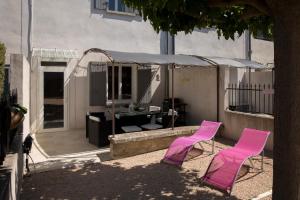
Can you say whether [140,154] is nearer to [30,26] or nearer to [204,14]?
[204,14]

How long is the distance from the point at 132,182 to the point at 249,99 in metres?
7.91

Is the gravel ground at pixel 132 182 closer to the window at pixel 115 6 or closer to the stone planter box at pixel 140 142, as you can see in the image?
the stone planter box at pixel 140 142

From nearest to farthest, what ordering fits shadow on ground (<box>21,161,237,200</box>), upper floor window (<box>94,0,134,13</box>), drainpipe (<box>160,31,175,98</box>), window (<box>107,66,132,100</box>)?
shadow on ground (<box>21,161,237,200</box>), upper floor window (<box>94,0,134,13</box>), window (<box>107,66,132,100</box>), drainpipe (<box>160,31,175,98</box>)

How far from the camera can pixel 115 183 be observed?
308 inches

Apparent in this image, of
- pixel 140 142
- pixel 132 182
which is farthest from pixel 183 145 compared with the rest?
pixel 132 182

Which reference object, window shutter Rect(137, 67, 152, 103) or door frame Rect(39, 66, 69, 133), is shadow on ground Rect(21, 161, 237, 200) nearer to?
door frame Rect(39, 66, 69, 133)

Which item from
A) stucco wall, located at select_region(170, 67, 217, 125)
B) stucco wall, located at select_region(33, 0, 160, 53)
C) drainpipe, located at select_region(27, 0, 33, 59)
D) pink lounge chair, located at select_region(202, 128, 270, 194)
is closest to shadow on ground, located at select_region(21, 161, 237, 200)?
pink lounge chair, located at select_region(202, 128, 270, 194)

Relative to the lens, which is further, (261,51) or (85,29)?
(261,51)

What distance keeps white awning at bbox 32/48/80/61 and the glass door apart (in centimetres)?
90

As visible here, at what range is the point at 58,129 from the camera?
49.3 feet

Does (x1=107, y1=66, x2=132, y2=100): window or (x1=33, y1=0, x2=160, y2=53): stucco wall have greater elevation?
(x1=33, y1=0, x2=160, y2=53): stucco wall

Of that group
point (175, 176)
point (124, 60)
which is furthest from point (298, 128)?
point (124, 60)

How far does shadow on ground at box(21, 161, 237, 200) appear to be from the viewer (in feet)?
23.0

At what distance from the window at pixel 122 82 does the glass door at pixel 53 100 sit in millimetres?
2442
